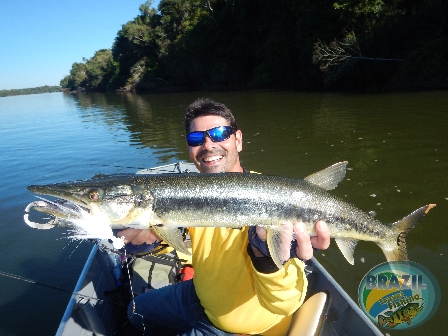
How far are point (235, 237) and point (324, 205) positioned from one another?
86cm

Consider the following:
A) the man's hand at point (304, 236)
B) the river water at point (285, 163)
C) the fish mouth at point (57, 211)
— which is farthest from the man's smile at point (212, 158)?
the river water at point (285, 163)

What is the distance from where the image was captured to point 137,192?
2.76 metres

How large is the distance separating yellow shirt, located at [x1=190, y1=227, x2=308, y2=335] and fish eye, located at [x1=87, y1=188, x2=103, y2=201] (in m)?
1.09

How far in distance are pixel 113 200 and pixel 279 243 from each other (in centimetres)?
148

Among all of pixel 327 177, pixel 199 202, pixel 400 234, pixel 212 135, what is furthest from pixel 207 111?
pixel 400 234

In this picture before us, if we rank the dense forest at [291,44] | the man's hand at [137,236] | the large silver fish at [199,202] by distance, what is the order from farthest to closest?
1. the dense forest at [291,44]
2. the man's hand at [137,236]
3. the large silver fish at [199,202]

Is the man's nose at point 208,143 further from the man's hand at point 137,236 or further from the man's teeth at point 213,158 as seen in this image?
the man's hand at point 137,236

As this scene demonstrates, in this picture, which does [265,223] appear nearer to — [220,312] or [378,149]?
[220,312]

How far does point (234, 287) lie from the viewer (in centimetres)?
280

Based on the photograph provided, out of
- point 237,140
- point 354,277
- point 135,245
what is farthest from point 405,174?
point 135,245

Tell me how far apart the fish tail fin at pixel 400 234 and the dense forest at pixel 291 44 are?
88.0 ft

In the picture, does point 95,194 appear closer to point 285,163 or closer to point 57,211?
point 57,211

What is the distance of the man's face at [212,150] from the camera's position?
3.71 m

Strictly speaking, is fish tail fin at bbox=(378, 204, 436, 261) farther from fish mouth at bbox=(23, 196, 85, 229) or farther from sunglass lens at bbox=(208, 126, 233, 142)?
fish mouth at bbox=(23, 196, 85, 229)
